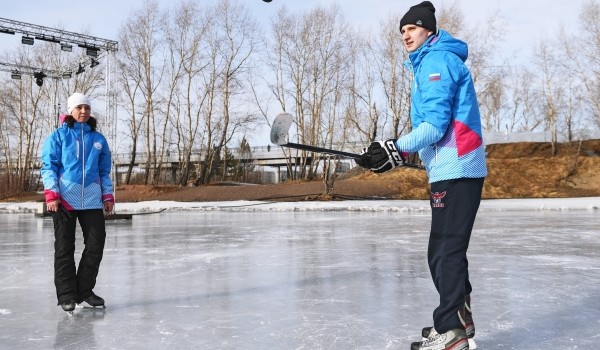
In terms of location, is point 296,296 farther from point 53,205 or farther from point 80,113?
point 80,113

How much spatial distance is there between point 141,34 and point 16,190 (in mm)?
13180

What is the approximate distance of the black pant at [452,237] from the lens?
2.52 metres

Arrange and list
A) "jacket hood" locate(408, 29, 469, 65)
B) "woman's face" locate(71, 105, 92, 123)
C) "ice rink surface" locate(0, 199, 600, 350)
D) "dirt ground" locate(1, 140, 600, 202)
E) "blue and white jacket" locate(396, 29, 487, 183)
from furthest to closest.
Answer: "dirt ground" locate(1, 140, 600, 202) → "woman's face" locate(71, 105, 92, 123) → "ice rink surface" locate(0, 199, 600, 350) → "jacket hood" locate(408, 29, 469, 65) → "blue and white jacket" locate(396, 29, 487, 183)

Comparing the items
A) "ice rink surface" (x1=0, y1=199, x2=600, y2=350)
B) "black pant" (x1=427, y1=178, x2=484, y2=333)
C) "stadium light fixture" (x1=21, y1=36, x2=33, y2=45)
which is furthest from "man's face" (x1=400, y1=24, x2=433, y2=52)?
"stadium light fixture" (x1=21, y1=36, x2=33, y2=45)

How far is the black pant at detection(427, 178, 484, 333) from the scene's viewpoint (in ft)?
8.27

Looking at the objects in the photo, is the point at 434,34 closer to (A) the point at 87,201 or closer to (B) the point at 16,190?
(A) the point at 87,201

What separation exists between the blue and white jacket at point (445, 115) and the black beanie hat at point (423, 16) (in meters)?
0.07

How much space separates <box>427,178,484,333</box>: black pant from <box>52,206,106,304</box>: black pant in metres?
2.64

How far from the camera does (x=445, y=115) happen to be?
2428mm

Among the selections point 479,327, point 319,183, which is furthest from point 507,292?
point 319,183

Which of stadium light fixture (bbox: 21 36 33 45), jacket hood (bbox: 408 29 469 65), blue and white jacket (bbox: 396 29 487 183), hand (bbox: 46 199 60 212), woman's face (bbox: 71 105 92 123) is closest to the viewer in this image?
blue and white jacket (bbox: 396 29 487 183)

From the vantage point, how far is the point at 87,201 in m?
4.01

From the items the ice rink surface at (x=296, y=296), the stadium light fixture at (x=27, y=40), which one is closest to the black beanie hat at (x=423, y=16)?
the ice rink surface at (x=296, y=296)

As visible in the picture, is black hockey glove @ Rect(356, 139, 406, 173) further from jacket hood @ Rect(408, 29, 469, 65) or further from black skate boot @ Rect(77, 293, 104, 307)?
black skate boot @ Rect(77, 293, 104, 307)
